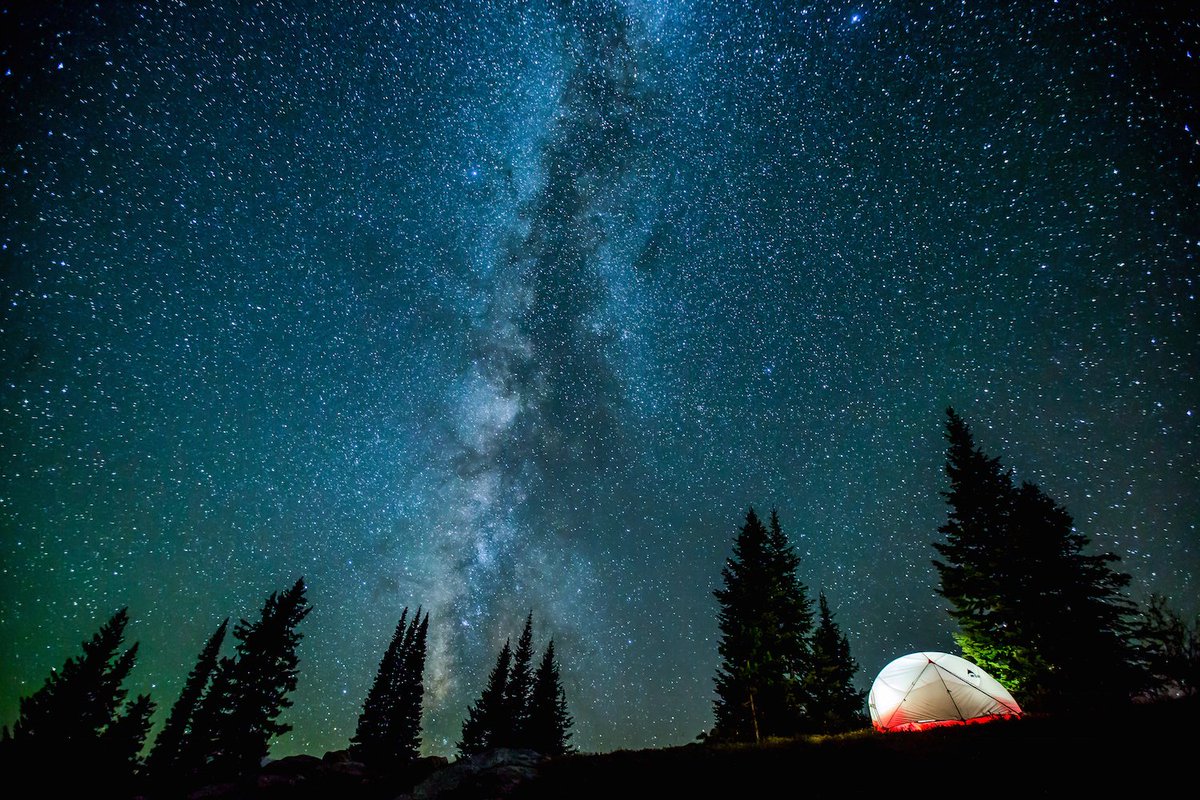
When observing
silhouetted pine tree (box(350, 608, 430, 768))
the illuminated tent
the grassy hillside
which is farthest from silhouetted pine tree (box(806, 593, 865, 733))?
silhouetted pine tree (box(350, 608, 430, 768))

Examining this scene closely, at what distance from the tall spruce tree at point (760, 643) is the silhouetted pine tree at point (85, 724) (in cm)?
3961

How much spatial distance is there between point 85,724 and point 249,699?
13247 millimetres

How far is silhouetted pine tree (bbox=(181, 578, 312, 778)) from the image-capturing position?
2969 cm

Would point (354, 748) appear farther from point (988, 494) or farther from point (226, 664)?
point (988, 494)

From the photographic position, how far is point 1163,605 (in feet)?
69.2

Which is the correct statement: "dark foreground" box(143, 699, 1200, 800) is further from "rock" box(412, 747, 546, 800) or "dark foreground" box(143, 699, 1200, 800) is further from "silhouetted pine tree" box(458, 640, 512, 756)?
"silhouetted pine tree" box(458, 640, 512, 756)

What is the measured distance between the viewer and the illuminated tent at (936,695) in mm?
16562

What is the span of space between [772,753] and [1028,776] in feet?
20.9

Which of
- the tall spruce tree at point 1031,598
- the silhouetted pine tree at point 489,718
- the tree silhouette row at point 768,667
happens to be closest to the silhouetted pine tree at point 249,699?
the tree silhouette row at point 768,667

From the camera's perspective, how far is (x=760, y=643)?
24578 millimetres

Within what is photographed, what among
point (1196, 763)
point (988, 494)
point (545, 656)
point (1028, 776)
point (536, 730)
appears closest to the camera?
point (1196, 763)

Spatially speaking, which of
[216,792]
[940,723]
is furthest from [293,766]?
[940,723]

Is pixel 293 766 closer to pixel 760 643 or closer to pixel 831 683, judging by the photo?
pixel 760 643

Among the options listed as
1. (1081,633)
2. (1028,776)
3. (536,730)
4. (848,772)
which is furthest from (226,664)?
(1081,633)
